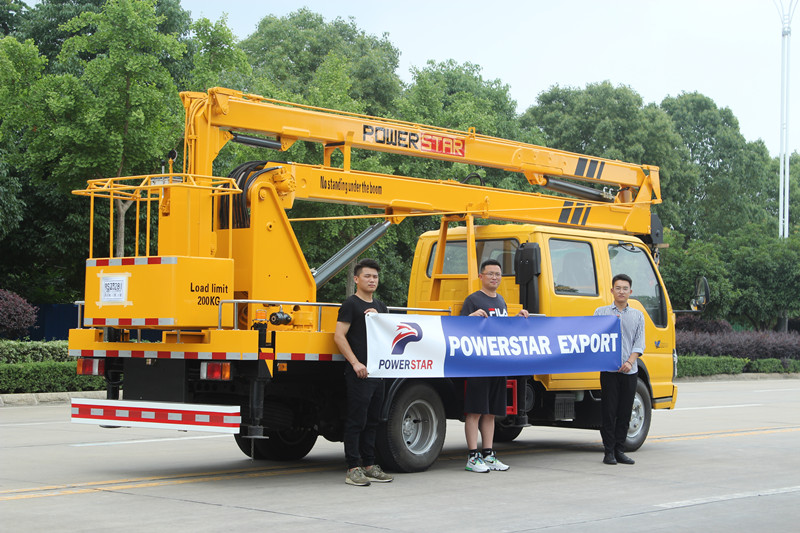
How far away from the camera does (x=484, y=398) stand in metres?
10.4

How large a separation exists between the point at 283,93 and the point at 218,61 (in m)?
6.26

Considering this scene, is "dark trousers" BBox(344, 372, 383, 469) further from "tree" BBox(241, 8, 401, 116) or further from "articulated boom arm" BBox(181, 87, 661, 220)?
"tree" BBox(241, 8, 401, 116)

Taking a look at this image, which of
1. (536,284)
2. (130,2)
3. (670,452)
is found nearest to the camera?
(536,284)

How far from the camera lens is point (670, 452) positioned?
12.5 meters

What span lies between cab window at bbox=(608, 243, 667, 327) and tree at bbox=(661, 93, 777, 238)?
50.2 meters

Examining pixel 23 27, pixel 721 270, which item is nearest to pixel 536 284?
pixel 23 27

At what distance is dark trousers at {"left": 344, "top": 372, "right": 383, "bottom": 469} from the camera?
30.7 ft

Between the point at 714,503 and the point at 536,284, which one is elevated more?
the point at 536,284

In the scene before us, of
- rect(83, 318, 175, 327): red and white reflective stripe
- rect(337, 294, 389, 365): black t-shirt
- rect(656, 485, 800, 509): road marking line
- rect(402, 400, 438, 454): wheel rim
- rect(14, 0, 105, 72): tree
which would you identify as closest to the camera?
rect(656, 485, 800, 509): road marking line

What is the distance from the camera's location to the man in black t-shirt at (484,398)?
10.4 metres

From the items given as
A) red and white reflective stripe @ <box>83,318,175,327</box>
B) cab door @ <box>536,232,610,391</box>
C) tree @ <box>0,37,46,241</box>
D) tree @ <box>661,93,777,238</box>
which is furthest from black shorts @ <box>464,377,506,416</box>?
tree @ <box>661,93,777,238</box>

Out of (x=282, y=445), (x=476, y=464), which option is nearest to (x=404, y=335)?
(x=476, y=464)

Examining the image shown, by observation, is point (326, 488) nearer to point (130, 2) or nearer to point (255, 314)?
point (255, 314)

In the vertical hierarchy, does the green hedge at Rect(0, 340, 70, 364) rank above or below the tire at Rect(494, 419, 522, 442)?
above
